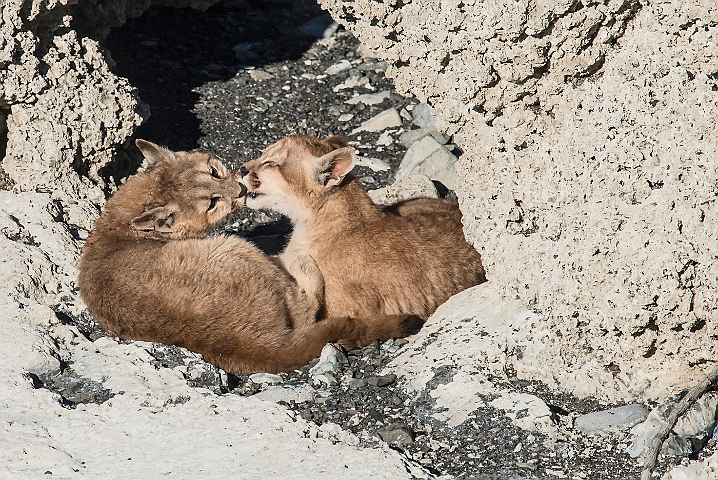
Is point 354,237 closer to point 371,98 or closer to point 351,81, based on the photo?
point 371,98

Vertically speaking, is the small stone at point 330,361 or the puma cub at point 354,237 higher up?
the puma cub at point 354,237

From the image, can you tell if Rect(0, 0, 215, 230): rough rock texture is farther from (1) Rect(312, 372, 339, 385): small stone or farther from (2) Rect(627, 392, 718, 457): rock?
(2) Rect(627, 392, 718, 457): rock

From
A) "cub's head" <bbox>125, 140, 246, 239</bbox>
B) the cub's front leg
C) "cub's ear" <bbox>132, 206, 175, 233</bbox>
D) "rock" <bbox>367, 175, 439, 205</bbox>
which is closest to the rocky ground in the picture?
"rock" <bbox>367, 175, 439, 205</bbox>

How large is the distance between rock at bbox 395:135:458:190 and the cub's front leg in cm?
255

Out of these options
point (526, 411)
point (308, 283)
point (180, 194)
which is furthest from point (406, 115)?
point (526, 411)

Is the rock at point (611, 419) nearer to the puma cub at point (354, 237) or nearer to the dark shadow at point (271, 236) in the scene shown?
the puma cub at point (354, 237)

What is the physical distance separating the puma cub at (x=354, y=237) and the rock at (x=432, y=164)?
1749 millimetres

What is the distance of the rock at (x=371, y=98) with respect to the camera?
32.9ft

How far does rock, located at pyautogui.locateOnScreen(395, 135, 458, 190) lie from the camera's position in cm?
877

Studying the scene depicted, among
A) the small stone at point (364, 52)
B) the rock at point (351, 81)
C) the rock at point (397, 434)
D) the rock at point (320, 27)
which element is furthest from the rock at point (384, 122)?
the rock at point (397, 434)

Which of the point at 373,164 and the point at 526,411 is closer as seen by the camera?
the point at 526,411

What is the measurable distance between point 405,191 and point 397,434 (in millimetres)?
3971

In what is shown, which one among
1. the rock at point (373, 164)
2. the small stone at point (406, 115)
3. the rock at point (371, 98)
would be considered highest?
the rock at point (371, 98)

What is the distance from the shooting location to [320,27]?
1147 centimetres
